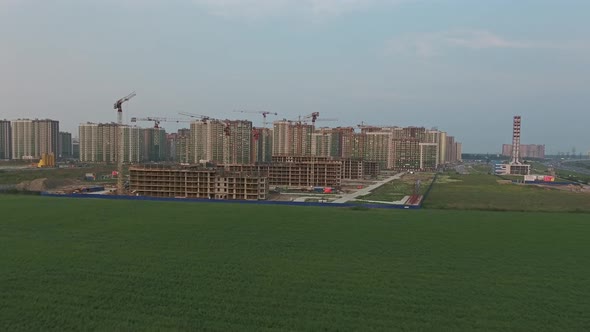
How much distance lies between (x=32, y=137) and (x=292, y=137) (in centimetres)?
4577

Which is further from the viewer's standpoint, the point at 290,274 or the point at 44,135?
the point at 44,135

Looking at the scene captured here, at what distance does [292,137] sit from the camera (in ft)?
230

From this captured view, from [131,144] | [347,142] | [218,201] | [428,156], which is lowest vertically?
[218,201]

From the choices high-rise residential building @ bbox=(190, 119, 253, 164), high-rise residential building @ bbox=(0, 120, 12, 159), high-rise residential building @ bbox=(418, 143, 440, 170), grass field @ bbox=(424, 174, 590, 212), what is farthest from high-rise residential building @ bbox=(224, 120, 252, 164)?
high-rise residential building @ bbox=(0, 120, 12, 159)

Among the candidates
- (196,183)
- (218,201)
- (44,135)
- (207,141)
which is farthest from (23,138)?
(218,201)

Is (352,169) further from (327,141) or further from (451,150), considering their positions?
(451,150)

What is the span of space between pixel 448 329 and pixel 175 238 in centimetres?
1091

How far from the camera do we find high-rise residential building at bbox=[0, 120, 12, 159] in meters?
81.9

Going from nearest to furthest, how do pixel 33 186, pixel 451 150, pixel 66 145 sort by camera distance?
pixel 33 186 → pixel 66 145 → pixel 451 150

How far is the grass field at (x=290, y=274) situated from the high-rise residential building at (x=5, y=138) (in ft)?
239

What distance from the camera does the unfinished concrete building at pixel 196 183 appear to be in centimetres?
3219

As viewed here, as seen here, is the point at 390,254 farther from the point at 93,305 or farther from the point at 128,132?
the point at 128,132

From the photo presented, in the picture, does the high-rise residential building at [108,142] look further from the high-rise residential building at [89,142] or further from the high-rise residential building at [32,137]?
the high-rise residential building at [32,137]

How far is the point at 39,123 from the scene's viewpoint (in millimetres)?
78938
